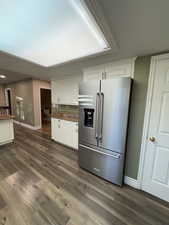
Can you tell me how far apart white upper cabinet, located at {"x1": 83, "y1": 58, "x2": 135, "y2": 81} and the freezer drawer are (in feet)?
4.68

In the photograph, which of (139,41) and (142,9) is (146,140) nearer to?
(139,41)

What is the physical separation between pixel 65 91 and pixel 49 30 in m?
2.23

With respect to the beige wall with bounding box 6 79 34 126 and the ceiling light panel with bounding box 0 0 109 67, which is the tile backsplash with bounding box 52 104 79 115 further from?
the ceiling light panel with bounding box 0 0 109 67

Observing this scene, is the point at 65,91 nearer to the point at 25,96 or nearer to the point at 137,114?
the point at 137,114

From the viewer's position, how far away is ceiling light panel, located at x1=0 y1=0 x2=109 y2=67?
96 cm

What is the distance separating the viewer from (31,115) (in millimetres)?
4996

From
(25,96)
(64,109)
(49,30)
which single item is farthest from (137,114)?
(25,96)

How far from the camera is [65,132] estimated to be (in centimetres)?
323

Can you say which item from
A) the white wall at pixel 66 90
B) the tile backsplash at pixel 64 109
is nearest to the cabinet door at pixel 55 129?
the tile backsplash at pixel 64 109

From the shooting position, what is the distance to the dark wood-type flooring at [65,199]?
135 centimetres

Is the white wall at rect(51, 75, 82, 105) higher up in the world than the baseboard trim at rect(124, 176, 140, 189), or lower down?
higher up

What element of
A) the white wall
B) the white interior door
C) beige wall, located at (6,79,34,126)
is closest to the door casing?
the white interior door

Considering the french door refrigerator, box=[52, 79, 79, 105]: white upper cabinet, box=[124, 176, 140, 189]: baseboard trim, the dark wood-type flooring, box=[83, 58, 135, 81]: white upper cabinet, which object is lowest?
the dark wood-type flooring

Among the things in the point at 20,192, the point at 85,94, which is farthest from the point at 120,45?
the point at 20,192
